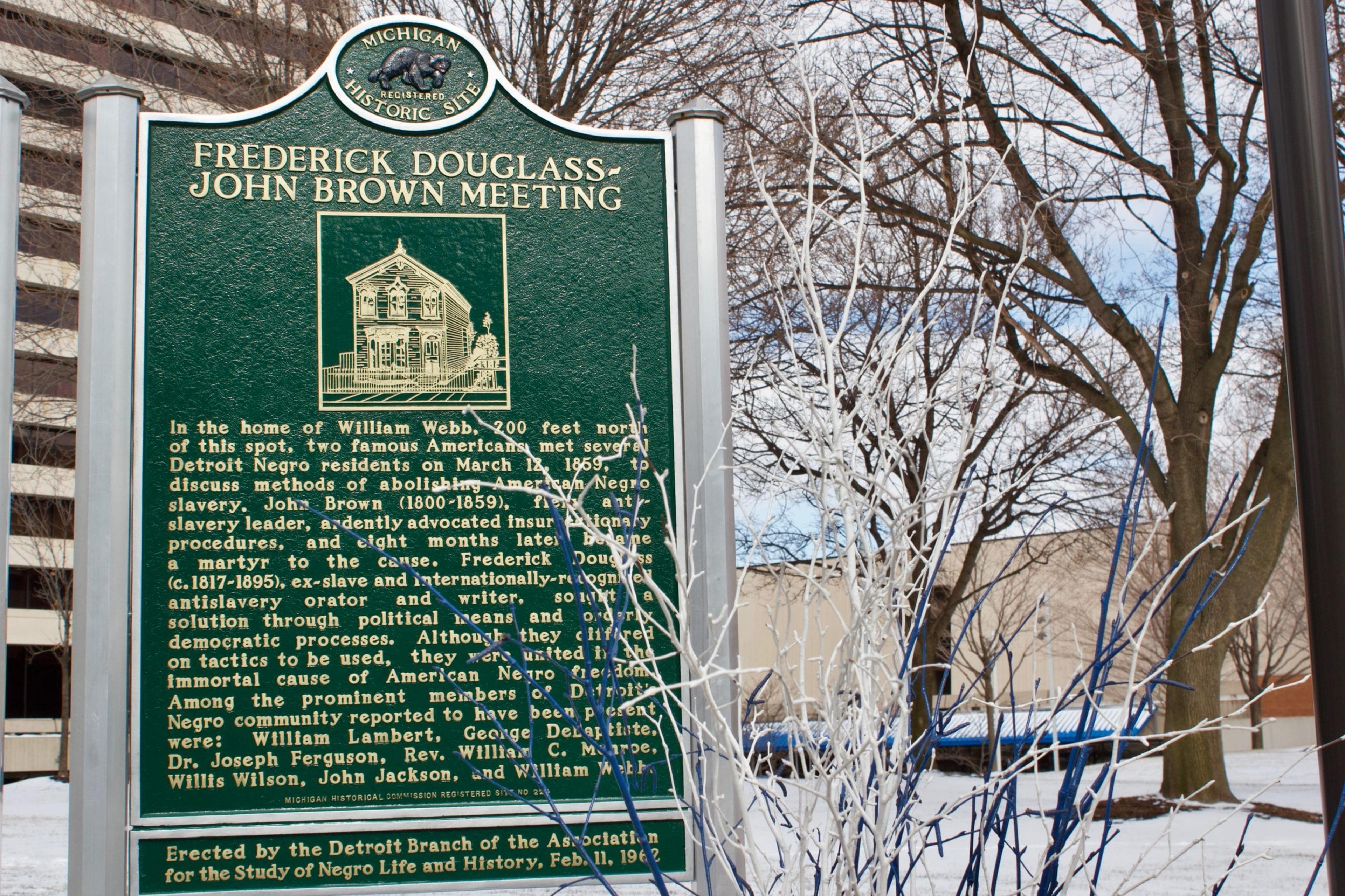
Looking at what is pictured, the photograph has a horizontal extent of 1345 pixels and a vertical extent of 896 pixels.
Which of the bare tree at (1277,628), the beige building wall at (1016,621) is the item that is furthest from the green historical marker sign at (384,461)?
the bare tree at (1277,628)

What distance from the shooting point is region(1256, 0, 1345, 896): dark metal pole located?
362 cm

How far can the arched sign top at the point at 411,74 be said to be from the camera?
4.85m

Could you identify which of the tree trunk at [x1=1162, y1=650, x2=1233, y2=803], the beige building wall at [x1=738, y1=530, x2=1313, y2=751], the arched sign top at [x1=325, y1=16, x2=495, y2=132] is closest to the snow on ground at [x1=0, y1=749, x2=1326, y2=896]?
the tree trunk at [x1=1162, y1=650, x2=1233, y2=803]

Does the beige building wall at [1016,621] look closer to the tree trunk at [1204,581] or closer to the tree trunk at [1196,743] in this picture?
the tree trunk at [1204,581]

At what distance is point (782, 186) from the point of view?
13547 mm

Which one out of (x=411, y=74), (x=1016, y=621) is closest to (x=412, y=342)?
(x=411, y=74)

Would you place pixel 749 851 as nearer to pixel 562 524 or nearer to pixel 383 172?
pixel 562 524

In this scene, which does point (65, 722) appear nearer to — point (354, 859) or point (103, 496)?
point (103, 496)

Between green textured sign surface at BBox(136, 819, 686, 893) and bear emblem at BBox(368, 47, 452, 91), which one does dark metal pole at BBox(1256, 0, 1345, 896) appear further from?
bear emblem at BBox(368, 47, 452, 91)

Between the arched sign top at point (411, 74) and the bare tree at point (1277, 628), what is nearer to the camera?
the arched sign top at point (411, 74)

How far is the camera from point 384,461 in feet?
15.0

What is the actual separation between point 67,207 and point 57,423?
3.48 meters

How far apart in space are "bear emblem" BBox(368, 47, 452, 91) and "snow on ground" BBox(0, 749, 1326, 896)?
11.2 ft

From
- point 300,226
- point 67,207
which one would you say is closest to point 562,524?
point 300,226
